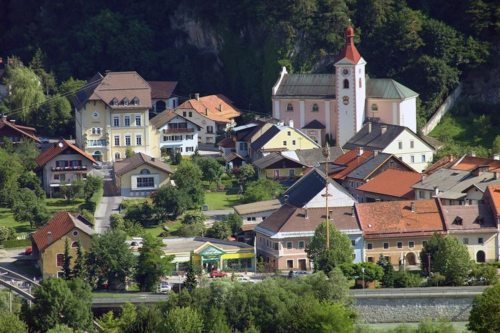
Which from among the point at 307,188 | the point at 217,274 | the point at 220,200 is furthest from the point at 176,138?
the point at 217,274

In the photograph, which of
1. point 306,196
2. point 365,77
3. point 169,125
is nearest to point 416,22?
point 365,77

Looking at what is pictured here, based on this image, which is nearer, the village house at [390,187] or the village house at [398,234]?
the village house at [398,234]

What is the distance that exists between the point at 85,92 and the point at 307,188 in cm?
1569

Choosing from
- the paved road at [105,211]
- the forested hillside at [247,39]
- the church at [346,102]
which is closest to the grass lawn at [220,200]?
the paved road at [105,211]

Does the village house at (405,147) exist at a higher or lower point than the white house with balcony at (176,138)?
A: lower

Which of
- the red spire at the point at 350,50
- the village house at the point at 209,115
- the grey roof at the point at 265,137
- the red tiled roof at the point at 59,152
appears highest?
the red spire at the point at 350,50

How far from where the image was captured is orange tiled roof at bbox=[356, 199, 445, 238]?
62.7 meters

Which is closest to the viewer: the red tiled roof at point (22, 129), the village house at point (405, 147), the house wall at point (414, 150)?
the village house at point (405, 147)

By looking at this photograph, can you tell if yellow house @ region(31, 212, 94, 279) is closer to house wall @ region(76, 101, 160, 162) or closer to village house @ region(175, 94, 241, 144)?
house wall @ region(76, 101, 160, 162)

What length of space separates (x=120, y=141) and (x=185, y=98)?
6.76 meters

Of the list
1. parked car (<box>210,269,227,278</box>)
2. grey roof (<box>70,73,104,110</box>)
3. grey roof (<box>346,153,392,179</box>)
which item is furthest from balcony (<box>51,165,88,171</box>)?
parked car (<box>210,269,227,278</box>)

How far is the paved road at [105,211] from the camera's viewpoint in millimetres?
66188

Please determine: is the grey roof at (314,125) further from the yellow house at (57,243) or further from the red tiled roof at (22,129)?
the yellow house at (57,243)

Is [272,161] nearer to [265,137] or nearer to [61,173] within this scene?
[265,137]
